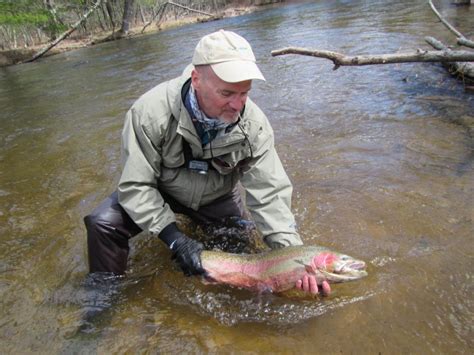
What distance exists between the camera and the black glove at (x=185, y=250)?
271 centimetres

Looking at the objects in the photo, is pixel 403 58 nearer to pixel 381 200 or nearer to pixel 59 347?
pixel 381 200

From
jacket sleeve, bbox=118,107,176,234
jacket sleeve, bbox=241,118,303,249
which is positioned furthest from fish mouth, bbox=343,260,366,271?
jacket sleeve, bbox=118,107,176,234

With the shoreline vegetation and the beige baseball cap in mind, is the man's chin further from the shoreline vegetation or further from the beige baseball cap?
the shoreline vegetation

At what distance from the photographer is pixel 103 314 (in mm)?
2887

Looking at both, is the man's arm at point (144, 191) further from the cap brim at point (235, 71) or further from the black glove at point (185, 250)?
the cap brim at point (235, 71)

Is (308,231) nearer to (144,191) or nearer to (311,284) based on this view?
(311,284)

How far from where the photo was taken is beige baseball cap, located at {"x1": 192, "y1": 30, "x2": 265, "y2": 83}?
2347 millimetres

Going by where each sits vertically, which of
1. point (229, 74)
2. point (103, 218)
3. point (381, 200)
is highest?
point (229, 74)

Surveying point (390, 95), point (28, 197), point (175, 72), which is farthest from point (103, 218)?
point (175, 72)

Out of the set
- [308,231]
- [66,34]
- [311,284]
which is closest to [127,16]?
[66,34]

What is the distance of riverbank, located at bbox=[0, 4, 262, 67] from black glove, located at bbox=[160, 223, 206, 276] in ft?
63.5

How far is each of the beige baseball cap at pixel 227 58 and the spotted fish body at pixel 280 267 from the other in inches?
43.5

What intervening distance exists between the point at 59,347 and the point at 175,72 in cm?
935

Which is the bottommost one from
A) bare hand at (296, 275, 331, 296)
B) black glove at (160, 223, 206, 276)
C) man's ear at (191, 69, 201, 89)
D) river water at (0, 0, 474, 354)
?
river water at (0, 0, 474, 354)
